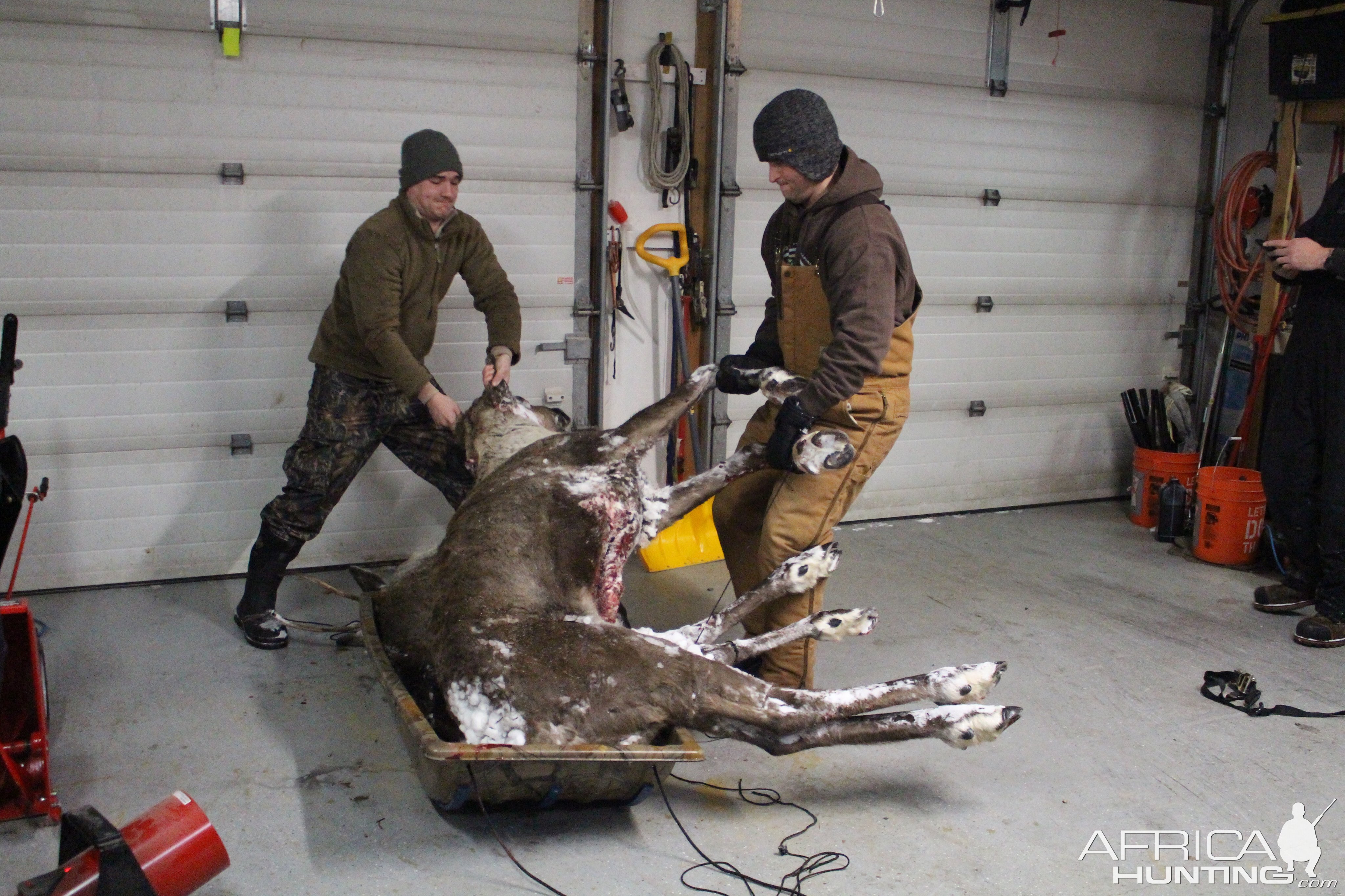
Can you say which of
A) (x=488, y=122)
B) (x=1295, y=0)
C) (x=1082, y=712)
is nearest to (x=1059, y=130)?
(x=1295, y=0)

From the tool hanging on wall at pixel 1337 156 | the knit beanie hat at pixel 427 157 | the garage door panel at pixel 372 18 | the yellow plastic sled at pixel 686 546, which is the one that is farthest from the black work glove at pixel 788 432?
the tool hanging on wall at pixel 1337 156

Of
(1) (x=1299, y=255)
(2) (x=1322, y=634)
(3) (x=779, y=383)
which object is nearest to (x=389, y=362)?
(3) (x=779, y=383)

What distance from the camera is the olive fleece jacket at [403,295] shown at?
354 cm

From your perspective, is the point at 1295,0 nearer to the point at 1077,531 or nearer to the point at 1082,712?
the point at 1077,531

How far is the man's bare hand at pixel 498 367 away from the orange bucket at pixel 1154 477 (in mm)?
3167

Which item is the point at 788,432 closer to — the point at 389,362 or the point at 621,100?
the point at 389,362

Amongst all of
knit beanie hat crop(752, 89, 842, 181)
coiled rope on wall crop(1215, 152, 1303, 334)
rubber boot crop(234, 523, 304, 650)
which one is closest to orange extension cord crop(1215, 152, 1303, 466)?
coiled rope on wall crop(1215, 152, 1303, 334)

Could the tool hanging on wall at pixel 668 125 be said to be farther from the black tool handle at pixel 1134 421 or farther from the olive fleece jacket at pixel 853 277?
the black tool handle at pixel 1134 421

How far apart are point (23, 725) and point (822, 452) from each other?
2132 mm

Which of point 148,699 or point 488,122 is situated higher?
point 488,122

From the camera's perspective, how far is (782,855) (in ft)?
8.66

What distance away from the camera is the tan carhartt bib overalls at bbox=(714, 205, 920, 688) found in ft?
10.3

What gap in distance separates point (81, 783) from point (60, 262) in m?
2.04

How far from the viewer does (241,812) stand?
9.12ft
